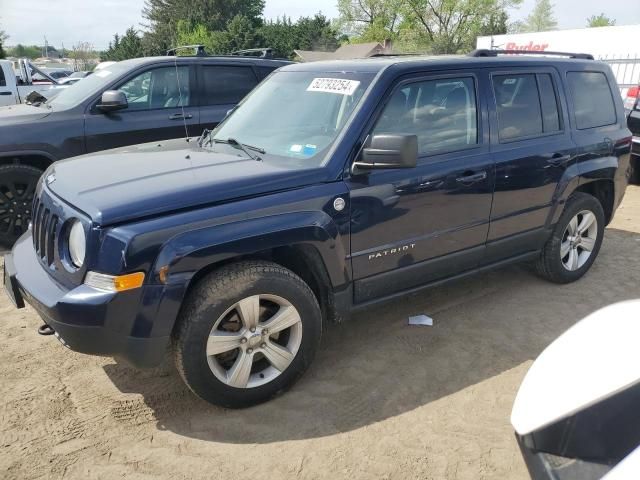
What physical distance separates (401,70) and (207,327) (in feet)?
6.35

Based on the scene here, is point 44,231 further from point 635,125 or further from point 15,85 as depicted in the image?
point 15,85

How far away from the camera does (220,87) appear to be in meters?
6.51

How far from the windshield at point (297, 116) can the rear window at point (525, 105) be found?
1.12 meters

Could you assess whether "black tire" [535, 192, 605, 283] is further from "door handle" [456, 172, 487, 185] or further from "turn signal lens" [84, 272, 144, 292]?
"turn signal lens" [84, 272, 144, 292]

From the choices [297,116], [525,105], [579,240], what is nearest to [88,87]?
[297,116]

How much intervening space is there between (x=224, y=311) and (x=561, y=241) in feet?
10.1

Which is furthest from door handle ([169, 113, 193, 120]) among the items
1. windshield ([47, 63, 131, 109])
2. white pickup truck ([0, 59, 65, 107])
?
white pickup truck ([0, 59, 65, 107])

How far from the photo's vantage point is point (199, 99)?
637 cm

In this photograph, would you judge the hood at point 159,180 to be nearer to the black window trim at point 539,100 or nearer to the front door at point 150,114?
the black window trim at point 539,100

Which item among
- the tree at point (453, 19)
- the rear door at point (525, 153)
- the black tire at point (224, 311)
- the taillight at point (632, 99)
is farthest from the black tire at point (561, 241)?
the tree at point (453, 19)

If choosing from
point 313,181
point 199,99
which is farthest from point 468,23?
point 313,181

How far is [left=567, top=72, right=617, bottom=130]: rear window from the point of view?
4.38 meters

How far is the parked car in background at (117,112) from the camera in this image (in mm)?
5430

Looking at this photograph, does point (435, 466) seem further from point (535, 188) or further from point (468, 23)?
point (468, 23)
